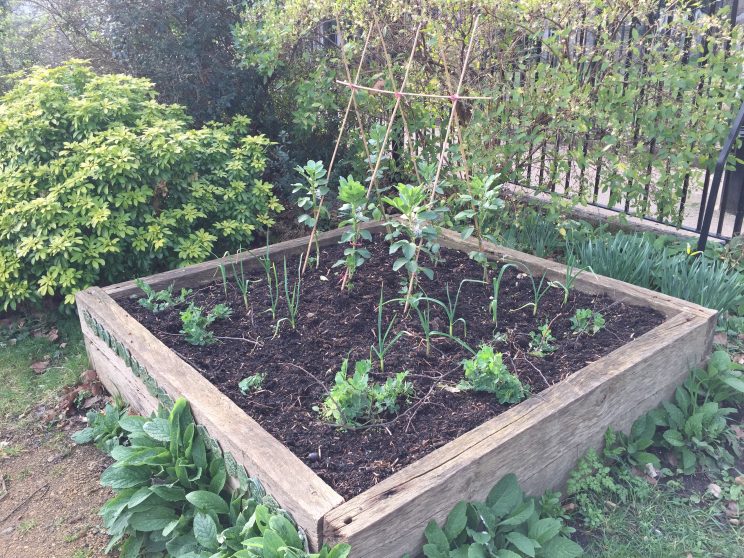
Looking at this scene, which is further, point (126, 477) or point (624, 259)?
point (624, 259)

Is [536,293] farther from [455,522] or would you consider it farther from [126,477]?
[126,477]

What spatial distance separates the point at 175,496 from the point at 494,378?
4.29 feet

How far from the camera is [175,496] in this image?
2.38 meters

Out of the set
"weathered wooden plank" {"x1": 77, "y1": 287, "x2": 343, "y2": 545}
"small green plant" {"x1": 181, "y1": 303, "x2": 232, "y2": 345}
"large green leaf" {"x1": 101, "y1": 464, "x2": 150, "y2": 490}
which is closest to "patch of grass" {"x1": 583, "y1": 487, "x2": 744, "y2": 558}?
"weathered wooden plank" {"x1": 77, "y1": 287, "x2": 343, "y2": 545}

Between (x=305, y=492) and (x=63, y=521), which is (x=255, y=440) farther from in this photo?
(x=63, y=521)

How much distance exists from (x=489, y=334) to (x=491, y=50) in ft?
7.38

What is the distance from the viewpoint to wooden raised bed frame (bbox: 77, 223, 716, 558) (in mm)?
1894

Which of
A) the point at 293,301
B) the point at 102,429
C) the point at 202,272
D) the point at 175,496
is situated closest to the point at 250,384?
the point at 175,496

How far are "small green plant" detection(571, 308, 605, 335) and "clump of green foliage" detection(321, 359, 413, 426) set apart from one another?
3.44 ft

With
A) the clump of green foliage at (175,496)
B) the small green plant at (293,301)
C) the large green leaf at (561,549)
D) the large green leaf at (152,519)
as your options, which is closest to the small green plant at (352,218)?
the small green plant at (293,301)

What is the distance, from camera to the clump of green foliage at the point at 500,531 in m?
2.01

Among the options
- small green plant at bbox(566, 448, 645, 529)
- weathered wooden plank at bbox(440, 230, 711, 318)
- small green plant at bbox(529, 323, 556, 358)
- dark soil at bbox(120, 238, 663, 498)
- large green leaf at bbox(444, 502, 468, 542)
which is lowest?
small green plant at bbox(566, 448, 645, 529)

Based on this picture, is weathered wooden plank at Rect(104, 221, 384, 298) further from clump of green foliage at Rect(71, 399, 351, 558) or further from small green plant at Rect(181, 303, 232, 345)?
clump of green foliage at Rect(71, 399, 351, 558)

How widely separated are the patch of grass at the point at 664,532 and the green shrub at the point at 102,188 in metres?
2.80
